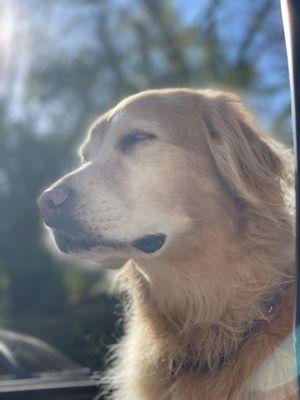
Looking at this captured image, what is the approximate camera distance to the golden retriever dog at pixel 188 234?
278 centimetres

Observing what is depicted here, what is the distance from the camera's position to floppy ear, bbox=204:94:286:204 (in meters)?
2.96

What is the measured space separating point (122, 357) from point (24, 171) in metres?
0.90

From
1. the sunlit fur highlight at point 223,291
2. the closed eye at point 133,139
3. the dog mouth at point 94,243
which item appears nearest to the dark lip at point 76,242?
the dog mouth at point 94,243

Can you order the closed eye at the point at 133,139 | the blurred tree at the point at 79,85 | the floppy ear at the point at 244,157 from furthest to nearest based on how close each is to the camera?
1. the closed eye at the point at 133,139
2. the floppy ear at the point at 244,157
3. the blurred tree at the point at 79,85

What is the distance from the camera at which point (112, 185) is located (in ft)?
9.62

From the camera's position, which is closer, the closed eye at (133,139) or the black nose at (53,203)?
the black nose at (53,203)

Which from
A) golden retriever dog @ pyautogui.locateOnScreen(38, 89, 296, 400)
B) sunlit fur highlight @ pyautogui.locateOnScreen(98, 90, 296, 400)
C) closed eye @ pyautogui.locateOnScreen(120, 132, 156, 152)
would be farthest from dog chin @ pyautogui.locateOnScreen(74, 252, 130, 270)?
closed eye @ pyautogui.locateOnScreen(120, 132, 156, 152)

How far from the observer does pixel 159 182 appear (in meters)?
2.94

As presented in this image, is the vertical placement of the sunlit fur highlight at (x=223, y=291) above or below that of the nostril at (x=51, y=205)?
below

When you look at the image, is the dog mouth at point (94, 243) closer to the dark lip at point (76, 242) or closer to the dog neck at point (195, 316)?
the dark lip at point (76, 242)

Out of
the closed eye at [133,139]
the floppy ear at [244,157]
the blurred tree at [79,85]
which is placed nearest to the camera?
the blurred tree at [79,85]

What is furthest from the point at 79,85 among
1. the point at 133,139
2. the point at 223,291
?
the point at 223,291

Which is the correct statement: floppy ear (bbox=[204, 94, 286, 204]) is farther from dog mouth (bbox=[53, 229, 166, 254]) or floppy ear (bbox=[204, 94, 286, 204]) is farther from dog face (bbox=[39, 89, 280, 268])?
dog mouth (bbox=[53, 229, 166, 254])

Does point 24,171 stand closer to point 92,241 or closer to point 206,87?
point 92,241
